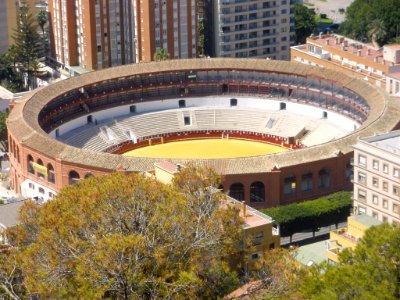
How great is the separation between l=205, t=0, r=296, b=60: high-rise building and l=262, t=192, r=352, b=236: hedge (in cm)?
4790

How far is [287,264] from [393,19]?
8445cm

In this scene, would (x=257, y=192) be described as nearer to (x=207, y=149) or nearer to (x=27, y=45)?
(x=207, y=149)

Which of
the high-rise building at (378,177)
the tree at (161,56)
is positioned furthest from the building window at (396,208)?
the tree at (161,56)

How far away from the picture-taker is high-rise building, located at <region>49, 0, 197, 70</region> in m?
115

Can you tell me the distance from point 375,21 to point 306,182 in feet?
166

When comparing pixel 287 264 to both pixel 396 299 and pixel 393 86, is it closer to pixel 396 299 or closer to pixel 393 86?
Result: pixel 396 299

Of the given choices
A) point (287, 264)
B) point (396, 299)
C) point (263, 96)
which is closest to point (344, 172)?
point (263, 96)

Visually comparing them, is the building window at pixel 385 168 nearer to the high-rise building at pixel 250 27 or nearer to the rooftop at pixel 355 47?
the rooftop at pixel 355 47

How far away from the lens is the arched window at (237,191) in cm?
7712

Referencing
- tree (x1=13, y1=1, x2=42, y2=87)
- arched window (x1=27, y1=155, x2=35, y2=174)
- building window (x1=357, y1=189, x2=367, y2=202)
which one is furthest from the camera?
tree (x1=13, y1=1, x2=42, y2=87)

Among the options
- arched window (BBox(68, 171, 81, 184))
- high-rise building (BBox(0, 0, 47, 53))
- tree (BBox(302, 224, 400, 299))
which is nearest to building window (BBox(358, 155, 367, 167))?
arched window (BBox(68, 171, 81, 184))

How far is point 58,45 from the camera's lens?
397 ft

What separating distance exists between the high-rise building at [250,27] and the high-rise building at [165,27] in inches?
166

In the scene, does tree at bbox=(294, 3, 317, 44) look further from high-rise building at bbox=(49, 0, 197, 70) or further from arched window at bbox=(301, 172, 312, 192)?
arched window at bbox=(301, 172, 312, 192)
